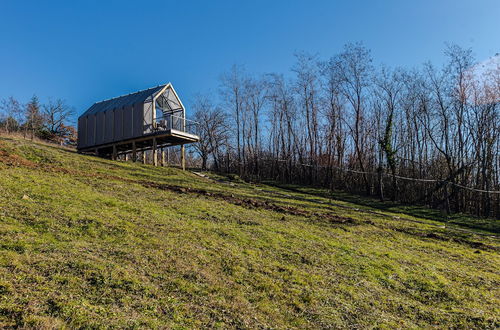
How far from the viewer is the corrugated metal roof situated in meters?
22.7

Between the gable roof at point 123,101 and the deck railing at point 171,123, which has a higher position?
the gable roof at point 123,101

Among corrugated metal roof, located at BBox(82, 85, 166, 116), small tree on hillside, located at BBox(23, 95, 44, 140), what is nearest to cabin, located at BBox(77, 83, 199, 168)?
corrugated metal roof, located at BBox(82, 85, 166, 116)

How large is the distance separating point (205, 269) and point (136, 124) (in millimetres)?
18755

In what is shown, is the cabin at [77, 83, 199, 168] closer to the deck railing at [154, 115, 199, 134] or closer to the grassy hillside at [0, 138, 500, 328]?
the deck railing at [154, 115, 199, 134]

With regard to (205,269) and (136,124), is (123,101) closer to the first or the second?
(136,124)

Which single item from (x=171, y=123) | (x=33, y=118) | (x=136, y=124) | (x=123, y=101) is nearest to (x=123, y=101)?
(x=123, y=101)

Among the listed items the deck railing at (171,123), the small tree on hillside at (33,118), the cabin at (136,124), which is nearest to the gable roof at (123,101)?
the cabin at (136,124)

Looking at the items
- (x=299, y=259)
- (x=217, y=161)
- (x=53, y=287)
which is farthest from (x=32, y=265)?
(x=217, y=161)

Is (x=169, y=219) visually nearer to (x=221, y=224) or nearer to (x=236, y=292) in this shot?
(x=221, y=224)

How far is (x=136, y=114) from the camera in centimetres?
2208

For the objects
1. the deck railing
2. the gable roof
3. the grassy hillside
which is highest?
the gable roof

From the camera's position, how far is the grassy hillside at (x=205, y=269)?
3.63 meters

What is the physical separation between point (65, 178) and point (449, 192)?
24.1 metres

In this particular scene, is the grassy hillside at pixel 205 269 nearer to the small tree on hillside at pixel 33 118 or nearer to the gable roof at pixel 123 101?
the gable roof at pixel 123 101
